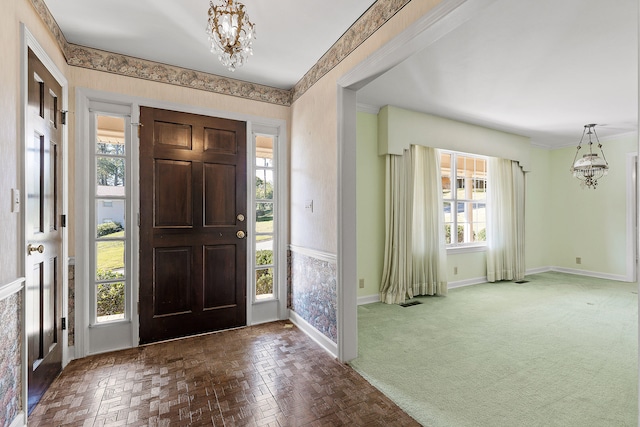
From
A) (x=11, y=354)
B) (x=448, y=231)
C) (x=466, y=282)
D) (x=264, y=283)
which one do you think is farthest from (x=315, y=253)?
(x=466, y=282)

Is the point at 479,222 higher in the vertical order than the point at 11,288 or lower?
higher

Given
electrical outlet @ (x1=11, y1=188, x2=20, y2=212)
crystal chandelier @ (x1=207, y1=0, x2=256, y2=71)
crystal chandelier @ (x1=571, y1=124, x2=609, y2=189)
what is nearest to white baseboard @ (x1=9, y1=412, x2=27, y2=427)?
electrical outlet @ (x1=11, y1=188, x2=20, y2=212)

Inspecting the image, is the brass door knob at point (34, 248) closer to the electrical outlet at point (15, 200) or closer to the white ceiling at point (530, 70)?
the electrical outlet at point (15, 200)

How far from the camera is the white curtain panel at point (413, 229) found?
4105 mm

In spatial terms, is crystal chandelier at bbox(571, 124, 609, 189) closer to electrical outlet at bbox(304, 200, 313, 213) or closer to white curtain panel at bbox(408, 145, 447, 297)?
white curtain panel at bbox(408, 145, 447, 297)

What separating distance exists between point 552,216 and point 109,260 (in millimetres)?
7755

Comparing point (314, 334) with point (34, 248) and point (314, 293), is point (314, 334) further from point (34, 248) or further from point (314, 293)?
point (34, 248)

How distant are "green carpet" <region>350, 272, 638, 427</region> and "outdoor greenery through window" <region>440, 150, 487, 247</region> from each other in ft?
4.10

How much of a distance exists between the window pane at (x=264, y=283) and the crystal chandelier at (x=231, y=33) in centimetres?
231

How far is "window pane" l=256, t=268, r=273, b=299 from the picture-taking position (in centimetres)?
339

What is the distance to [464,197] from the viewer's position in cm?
514

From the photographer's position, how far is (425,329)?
3.13 meters

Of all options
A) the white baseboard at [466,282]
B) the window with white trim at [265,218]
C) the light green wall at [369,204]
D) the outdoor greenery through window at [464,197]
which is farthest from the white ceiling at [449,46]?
the white baseboard at [466,282]

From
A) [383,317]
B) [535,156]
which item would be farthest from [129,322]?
[535,156]
